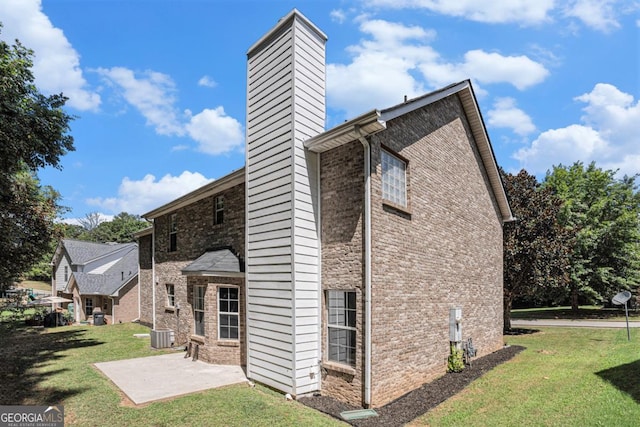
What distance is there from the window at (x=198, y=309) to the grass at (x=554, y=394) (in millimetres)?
7989

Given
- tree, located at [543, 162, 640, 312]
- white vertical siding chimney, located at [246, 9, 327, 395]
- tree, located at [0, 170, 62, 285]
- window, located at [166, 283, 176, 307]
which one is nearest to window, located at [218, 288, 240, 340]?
white vertical siding chimney, located at [246, 9, 327, 395]

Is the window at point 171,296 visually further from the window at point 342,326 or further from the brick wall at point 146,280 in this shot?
the window at point 342,326

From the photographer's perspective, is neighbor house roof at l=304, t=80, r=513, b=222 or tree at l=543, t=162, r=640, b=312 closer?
neighbor house roof at l=304, t=80, r=513, b=222

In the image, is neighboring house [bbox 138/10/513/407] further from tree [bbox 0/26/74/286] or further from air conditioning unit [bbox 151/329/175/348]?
tree [bbox 0/26/74/286]

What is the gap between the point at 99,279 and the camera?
2705 cm

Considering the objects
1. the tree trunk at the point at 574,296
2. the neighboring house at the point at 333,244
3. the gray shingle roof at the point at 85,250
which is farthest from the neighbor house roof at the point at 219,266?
the tree trunk at the point at 574,296

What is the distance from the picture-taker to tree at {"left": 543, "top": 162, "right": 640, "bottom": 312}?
27.6 m

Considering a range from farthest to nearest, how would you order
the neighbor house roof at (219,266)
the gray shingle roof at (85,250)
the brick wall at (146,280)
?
the gray shingle roof at (85,250) < the brick wall at (146,280) < the neighbor house roof at (219,266)

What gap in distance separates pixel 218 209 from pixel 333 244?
6371 mm

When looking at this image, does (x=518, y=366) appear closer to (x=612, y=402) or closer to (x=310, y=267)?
(x=612, y=402)

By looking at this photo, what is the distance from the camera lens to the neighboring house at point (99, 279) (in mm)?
24453

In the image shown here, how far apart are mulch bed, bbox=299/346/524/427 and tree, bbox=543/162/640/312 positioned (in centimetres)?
2149

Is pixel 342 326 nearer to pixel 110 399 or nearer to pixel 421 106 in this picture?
pixel 110 399

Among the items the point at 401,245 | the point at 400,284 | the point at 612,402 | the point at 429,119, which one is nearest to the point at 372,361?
the point at 400,284
